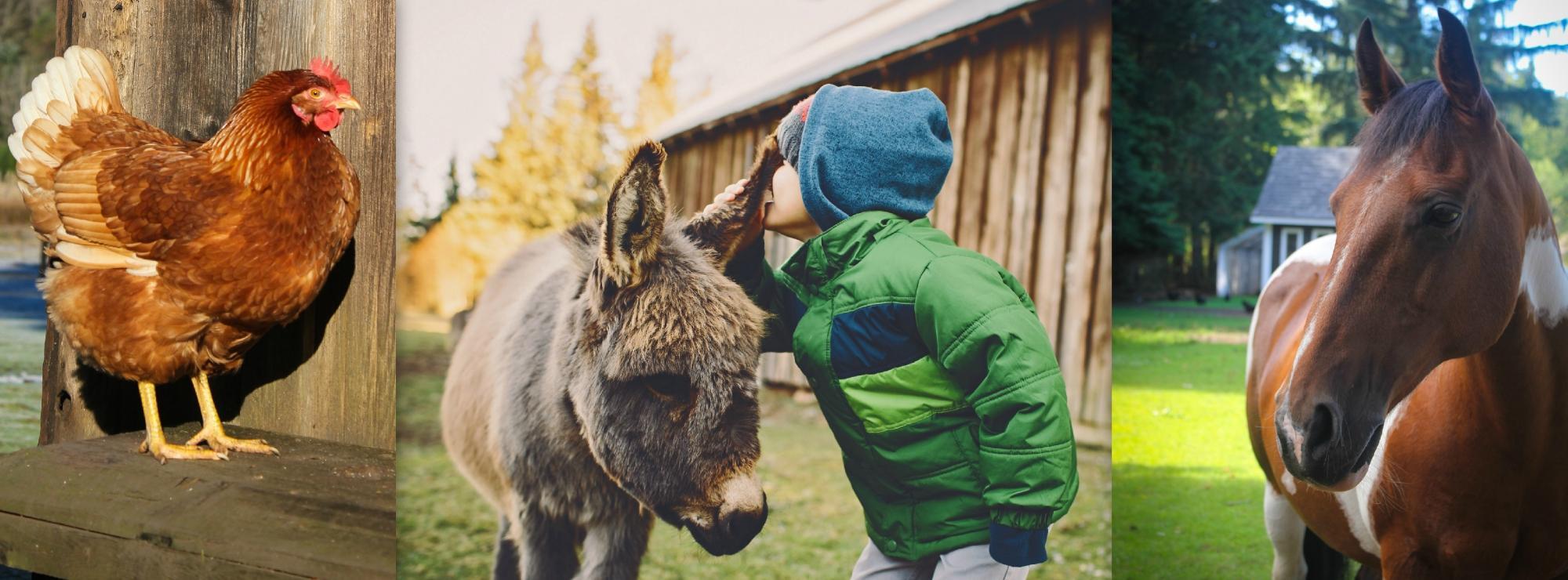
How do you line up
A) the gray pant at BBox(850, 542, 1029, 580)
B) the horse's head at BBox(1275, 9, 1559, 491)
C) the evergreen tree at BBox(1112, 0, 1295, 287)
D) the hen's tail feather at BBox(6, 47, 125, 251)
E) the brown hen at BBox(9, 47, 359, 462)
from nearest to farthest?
the horse's head at BBox(1275, 9, 1559, 491)
the gray pant at BBox(850, 542, 1029, 580)
the brown hen at BBox(9, 47, 359, 462)
the hen's tail feather at BBox(6, 47, 125, 251)
the evergreen tree at BBox(1112, 0, 1295, 287)

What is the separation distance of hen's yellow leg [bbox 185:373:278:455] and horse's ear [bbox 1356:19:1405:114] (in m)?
3.07

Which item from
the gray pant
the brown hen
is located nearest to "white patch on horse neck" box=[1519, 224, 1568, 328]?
the gray pant

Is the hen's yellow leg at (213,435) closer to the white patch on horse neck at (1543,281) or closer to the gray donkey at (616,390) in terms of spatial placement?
the gray donkey at (616,390)

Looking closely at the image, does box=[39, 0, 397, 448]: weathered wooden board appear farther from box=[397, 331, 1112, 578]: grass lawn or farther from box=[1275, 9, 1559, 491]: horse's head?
box=[1275, 9, 1559, 491]: horse's head

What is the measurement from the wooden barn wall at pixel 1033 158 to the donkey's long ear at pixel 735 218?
4 cm

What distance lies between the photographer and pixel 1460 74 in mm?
2262

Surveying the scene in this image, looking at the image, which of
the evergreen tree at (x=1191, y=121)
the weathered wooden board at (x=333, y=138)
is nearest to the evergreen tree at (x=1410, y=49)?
the evergreen tree at (x=1191, y=121)

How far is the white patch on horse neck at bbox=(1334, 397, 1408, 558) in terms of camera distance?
2514 mm

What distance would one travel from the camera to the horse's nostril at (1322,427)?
2.22 meters

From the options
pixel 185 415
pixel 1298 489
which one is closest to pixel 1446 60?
pixel 1298 489

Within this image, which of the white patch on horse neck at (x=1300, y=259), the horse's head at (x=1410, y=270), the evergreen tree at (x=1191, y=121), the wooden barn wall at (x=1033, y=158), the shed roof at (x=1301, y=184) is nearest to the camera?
the horse's head at (x=1410, y=270)

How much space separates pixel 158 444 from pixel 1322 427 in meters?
3.00

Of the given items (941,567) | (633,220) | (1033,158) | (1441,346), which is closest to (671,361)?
(633,220)

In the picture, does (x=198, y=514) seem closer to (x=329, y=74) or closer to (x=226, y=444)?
(x=226, y=444)
